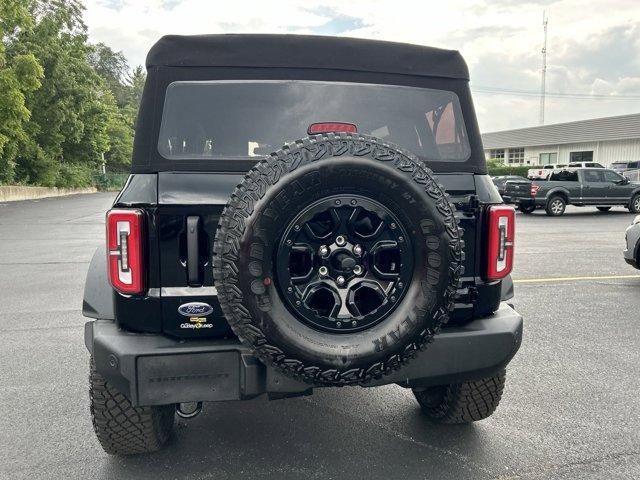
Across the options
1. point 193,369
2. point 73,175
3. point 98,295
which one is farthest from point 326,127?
point 73,175

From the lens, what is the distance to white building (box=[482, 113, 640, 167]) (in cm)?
4775

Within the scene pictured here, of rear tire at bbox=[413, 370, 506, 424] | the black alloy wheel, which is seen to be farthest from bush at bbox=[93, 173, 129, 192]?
the black alloy wheel

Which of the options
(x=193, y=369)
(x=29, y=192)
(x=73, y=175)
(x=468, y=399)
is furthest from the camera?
(x=73, y=175)

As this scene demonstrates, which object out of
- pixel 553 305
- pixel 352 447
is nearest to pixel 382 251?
pixel 352 447

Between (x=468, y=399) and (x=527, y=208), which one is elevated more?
(x=527, y=208)

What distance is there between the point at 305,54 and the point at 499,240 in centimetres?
136

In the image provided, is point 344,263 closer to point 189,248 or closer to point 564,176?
point 189,248

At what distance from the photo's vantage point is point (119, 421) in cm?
274

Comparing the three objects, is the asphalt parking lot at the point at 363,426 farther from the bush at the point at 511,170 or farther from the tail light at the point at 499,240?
the bush at the point at 511,170

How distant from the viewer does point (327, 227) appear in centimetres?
226

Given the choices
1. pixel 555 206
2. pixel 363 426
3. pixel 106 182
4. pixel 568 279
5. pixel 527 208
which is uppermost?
pixel 106 182

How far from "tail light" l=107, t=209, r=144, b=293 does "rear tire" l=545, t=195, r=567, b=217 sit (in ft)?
62.5

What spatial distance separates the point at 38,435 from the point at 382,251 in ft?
7.72

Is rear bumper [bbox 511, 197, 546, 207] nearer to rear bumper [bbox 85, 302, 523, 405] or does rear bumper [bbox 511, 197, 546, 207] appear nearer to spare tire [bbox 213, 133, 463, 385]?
rear bumper [bbox 85, 302, 523, 405]
